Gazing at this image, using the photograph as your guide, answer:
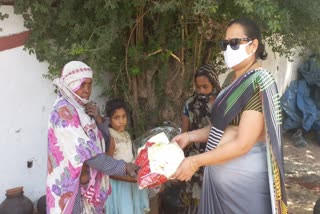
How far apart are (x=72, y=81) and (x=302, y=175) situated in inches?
201

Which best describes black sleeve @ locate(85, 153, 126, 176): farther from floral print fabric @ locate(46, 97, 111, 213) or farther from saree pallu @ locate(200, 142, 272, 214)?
saree pallu @ locate(200, 142, 272, 214)

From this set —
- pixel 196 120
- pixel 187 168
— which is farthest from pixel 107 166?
pixel 196 120

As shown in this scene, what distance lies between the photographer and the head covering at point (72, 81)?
2702 mm

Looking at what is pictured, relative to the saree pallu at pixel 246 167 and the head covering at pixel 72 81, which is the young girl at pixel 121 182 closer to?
the head covering at pixel 72 81

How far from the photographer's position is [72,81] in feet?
8.94

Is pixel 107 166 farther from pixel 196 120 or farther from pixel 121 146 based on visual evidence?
pixel 196 120

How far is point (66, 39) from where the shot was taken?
3.67m

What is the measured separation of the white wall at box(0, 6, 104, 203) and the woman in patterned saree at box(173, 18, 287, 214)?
189 centimetres

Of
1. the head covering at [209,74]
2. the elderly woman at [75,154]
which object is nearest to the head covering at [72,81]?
the elderly woman at [75,154]

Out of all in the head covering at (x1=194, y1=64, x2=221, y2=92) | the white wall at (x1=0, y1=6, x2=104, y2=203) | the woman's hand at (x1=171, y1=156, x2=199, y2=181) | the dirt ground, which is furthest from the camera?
the dirt ground

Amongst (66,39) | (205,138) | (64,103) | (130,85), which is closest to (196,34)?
(130,85)

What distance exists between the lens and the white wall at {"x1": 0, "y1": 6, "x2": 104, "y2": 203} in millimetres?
3504

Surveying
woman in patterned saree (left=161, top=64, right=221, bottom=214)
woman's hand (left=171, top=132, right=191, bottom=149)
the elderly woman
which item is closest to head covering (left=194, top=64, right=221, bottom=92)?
woman in patterned saree (left=161, top=64, right=221, bottom=214)

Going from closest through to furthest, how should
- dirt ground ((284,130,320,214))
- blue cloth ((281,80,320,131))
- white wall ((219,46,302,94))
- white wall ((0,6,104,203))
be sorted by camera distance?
white wall ((0,6,104,203)) → dirt ground ((284,130,320,214)) → blue cloth ((281,80,320,131)) → white wall ((219,46,302,94))
